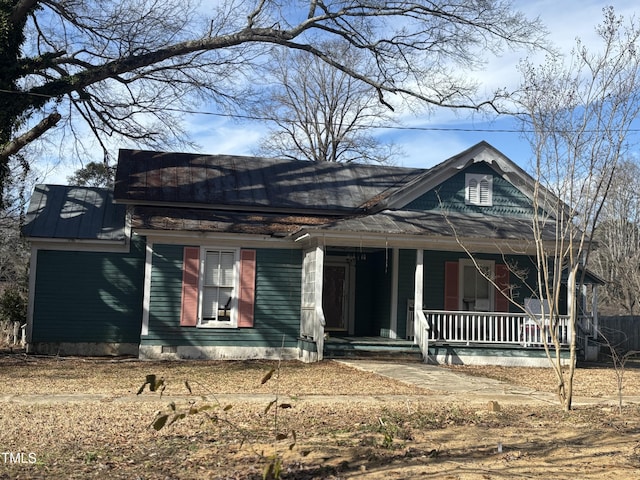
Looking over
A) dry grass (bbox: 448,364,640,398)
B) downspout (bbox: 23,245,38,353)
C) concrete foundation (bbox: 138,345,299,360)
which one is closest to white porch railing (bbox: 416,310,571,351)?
dry grass (bbox: 448,364,640,398)

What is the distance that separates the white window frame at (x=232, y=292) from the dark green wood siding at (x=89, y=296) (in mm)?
1789

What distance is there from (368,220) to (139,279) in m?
5.84

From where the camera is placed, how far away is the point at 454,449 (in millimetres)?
6852

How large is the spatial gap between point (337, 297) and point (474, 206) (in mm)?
4347

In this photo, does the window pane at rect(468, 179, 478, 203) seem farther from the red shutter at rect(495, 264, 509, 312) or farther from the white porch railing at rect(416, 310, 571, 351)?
the white porch railing at rect(416, 310, 571, 351)

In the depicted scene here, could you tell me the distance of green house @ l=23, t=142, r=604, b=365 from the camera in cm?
1661

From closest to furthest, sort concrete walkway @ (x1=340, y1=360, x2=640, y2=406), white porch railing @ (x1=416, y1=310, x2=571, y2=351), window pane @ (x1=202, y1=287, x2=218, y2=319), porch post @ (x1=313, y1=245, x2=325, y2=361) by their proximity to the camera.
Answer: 1. concrete walkway @ (x1=340, y1=360, x2=640, y2=406)
2. porch post @ (x1=313, y1=245, x2=325, y2=361)
3. white porch railing @ (x1=416, y1=310, x2=571, y2=351)
4. window pane @ (x1=202, y1=287, x2=218, y2=319)

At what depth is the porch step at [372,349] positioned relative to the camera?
16016 millimetres

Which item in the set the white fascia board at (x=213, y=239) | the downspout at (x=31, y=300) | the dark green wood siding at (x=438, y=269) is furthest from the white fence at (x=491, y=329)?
the downspout at (x=31, y=300)

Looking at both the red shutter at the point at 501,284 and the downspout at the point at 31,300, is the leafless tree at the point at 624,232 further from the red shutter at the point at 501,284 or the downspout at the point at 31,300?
the downspout at the point at 31,300

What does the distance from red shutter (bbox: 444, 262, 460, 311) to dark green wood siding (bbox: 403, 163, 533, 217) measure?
4.83 ft

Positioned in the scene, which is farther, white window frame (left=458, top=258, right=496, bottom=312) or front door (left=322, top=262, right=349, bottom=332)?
front door (left=322, top=262, right=349, bottom=332)

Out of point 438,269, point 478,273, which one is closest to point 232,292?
point 438,269

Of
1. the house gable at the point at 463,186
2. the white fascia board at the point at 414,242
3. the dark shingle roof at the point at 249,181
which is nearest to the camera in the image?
the white fascia board at the point at 414,242
